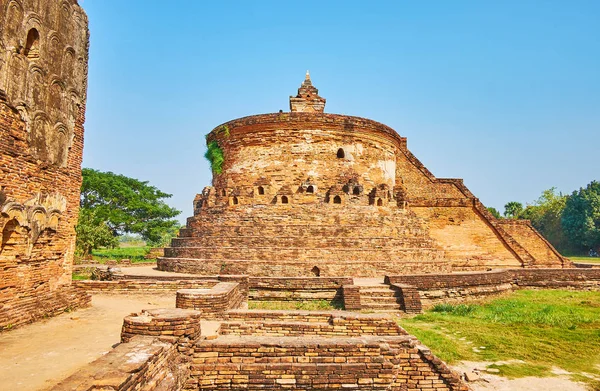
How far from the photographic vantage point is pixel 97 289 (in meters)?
10.1

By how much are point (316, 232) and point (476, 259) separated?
7.74 m

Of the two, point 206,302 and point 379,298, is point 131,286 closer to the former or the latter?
point 206,302

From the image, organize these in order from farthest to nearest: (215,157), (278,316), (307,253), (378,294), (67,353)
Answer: (215,157), (307,253), (378,294), (278,316), (67,353)

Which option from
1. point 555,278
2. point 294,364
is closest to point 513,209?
point 555,278

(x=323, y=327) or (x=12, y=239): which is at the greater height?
(x=12, y=239)

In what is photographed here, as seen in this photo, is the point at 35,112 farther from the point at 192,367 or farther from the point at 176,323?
the point at 192,367

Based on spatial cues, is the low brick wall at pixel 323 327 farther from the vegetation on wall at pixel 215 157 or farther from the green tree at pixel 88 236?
the green tree at pixel 88 236

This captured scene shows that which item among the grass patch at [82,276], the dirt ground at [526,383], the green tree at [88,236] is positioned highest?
the green tree at [88,236]

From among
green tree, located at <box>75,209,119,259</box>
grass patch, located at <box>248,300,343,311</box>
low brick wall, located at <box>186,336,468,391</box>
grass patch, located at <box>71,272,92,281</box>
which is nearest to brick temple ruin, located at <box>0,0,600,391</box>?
low brick wall, located at <box>186,336,468,391</box>

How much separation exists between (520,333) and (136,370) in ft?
24.6

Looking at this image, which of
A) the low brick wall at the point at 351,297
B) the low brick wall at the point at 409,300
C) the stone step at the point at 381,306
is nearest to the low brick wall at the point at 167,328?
the low brick wall at the point at 351,297

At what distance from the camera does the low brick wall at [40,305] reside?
234 inches

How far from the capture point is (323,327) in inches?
249

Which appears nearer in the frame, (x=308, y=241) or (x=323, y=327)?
(x=323, y=327)
